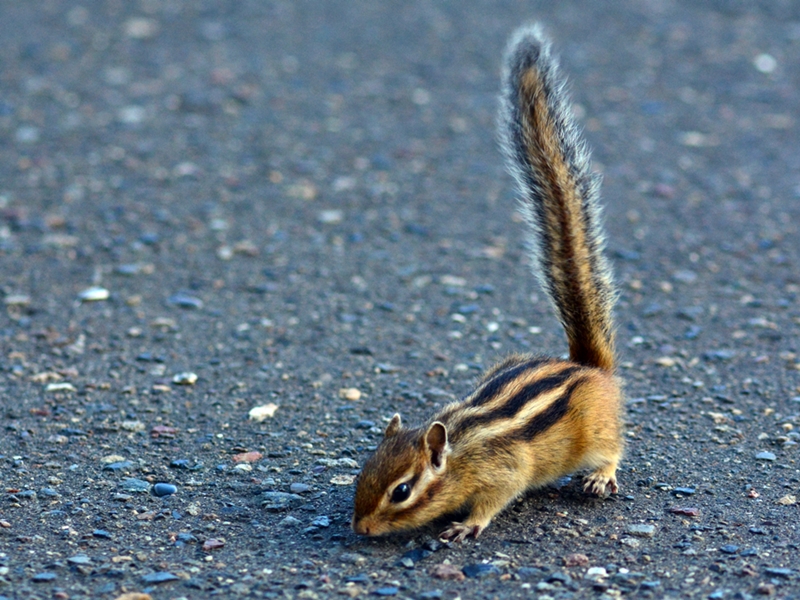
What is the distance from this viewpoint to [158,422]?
433 cm

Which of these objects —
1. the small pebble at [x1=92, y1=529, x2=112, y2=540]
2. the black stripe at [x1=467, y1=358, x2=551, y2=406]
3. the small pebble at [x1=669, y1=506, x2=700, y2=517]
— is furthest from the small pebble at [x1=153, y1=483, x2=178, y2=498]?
the small pebble at [x1=669, y1=506, x2=700, y2=517]

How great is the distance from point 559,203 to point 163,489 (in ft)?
6.20

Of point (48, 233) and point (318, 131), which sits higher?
point (318, 131)

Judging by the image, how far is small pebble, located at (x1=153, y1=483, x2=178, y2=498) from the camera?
12.3 ft

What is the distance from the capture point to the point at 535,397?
142 inches

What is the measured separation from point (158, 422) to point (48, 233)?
2433 millimetres

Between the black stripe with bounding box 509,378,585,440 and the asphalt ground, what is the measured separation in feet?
1.04

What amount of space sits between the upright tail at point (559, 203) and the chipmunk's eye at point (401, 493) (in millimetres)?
1057

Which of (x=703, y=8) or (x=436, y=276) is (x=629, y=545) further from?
(x=703, y=8)

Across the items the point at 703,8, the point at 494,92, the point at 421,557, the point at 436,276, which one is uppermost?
the point at 703,8

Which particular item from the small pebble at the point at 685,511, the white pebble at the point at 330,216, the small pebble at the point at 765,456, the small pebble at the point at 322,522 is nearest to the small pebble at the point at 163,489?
the small pebble at the point at 322,522

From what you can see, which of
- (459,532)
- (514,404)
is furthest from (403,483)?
(514,404)

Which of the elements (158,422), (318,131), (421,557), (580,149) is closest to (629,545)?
(421,557)

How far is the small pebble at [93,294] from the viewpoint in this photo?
5.52 metres
